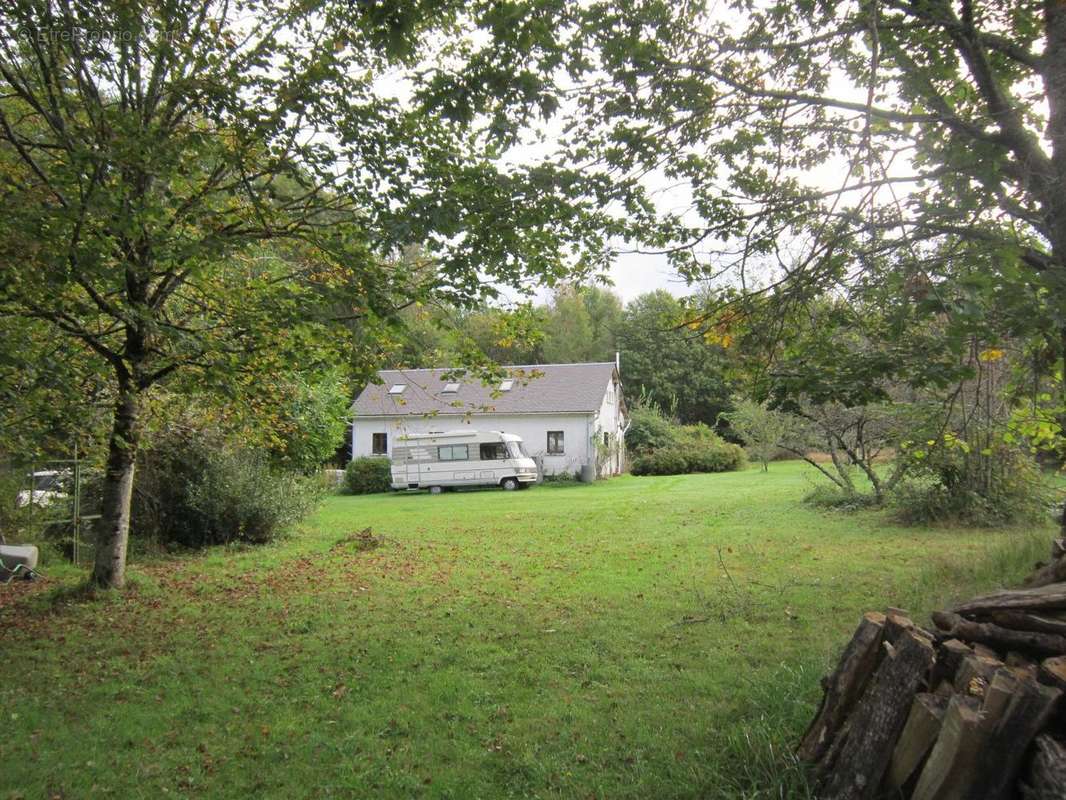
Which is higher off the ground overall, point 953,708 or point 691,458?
point 691,458

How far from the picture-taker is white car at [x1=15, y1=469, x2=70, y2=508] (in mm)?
11203

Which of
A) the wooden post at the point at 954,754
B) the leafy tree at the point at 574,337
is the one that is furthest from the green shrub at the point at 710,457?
the wooden post at the point at 954,754

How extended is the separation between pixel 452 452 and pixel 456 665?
21987 mm

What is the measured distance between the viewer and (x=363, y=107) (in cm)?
703

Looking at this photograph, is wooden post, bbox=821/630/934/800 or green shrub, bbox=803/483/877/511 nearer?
wooden post, bbox=821/630/934/800

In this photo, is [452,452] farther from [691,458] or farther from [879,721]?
[879,721]

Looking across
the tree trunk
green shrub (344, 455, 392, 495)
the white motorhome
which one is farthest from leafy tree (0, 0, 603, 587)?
green shrub (344, 455, 392, 495)

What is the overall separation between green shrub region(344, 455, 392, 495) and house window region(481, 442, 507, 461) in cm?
413

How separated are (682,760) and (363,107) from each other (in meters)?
6.30

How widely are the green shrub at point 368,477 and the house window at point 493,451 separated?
4.13 metres

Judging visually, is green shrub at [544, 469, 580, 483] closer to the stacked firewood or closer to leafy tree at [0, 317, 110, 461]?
leafy tree at [0, 317, 110, 461]

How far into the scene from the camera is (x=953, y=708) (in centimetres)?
257

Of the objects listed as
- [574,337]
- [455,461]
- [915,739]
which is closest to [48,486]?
[915,739]

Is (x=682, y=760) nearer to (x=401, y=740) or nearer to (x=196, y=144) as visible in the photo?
(x=401, y=740)
